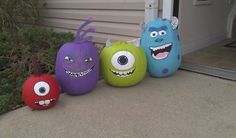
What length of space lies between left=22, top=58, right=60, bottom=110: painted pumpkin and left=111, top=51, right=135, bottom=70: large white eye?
636mm

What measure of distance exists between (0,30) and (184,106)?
147 inches

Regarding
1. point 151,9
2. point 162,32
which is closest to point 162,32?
point 162,32

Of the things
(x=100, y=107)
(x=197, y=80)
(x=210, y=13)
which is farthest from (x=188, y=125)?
(x=210, y=13)

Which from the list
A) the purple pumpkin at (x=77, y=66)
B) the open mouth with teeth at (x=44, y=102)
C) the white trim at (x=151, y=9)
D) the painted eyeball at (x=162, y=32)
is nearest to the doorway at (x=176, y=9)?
the white trim at (x=151, y=9)

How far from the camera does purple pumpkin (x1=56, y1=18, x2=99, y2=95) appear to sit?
95.3 inches

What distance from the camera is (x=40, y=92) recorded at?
7.43 ft

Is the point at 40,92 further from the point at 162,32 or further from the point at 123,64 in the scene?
Result: the point at 162,32

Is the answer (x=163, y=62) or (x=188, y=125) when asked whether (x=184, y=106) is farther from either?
(x=163, y=62)

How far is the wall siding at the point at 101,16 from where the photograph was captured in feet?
12.4

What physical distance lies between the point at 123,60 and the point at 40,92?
0.83 metres

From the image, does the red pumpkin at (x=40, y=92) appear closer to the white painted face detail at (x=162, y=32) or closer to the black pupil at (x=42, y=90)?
the black pupil at (x=42, y=90)

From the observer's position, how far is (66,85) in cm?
252

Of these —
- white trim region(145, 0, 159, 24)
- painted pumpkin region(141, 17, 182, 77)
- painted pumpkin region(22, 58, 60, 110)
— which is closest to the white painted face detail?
painted pumpkin region(141, 17, 182, 77)

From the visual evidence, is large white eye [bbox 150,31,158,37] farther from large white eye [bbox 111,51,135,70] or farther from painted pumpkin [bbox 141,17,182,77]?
large white eye [bbox 111,51,135,70]
